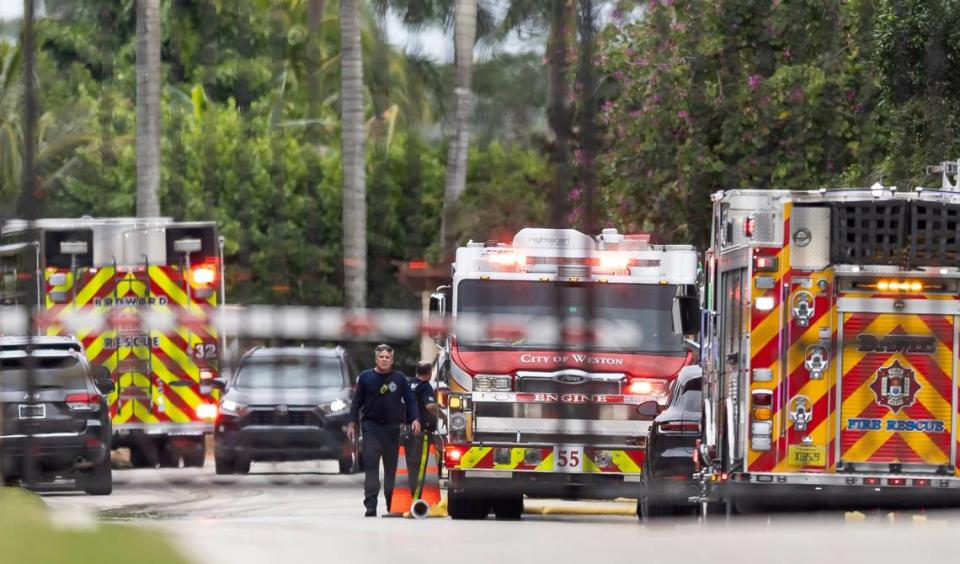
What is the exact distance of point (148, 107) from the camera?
7656 millimetres

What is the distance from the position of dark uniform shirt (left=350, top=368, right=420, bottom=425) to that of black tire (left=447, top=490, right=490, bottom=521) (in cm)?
59

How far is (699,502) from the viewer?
10.9m

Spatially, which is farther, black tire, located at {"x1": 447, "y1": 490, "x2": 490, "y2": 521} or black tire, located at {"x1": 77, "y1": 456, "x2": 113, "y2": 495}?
black tire, located at {"x1": 77, "y1": 456, "x2": 113, "y2": 495}

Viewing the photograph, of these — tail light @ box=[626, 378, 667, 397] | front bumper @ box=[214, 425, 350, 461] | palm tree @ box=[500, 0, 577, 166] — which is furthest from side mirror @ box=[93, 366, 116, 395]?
palm tree @ box=[500, 0, 577, 166]

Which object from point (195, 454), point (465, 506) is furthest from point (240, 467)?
point (465, 506)

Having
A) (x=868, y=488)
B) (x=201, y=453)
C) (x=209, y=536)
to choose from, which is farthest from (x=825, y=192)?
(x=201, y=453)

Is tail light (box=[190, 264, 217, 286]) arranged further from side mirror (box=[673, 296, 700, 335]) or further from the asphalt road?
side mirror (box=[673, 296, 700, 335])

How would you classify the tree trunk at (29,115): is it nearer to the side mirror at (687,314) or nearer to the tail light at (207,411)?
the side mirror at (687,314)

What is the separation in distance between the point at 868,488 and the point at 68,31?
562 centimetres

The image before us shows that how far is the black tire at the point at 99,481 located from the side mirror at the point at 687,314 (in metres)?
4.00

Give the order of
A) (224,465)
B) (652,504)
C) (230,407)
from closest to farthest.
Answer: (652,504) < (230,407) < (224,465)

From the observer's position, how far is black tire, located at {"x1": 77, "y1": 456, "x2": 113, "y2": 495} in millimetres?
13008

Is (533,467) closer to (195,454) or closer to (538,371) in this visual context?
(538,371)

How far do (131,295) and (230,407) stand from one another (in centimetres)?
766
